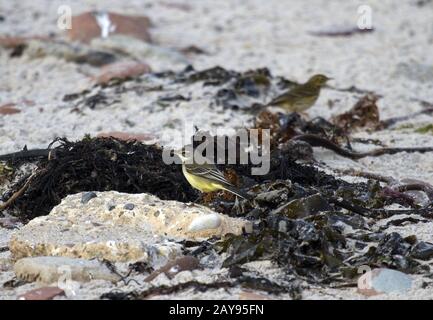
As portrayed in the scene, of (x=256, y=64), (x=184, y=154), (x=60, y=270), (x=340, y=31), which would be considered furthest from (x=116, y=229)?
(x=340, y=31)

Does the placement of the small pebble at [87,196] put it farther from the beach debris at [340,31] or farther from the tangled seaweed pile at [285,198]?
the beach debris at [340,31]

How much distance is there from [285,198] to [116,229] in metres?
1.15

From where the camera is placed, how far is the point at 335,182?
6535 mm

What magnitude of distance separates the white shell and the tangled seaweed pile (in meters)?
0.11

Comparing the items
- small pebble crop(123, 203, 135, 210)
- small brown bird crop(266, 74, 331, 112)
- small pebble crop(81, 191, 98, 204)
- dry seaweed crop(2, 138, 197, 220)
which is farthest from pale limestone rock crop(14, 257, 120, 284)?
small brown bird crop(266, 74, 331, 112)

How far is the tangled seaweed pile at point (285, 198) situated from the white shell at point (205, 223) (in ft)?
0.36

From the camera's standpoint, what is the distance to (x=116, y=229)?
543cm

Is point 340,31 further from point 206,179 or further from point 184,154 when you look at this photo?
point 206,179

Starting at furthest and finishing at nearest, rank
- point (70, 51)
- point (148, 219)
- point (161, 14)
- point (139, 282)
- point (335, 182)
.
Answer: point (161, 14) → point (70, 51) → point (335, 182) → point (148, 219) → point (139, 282)

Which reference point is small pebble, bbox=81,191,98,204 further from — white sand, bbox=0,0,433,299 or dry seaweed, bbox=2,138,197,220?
white sand, bbox=0,0,433,299
